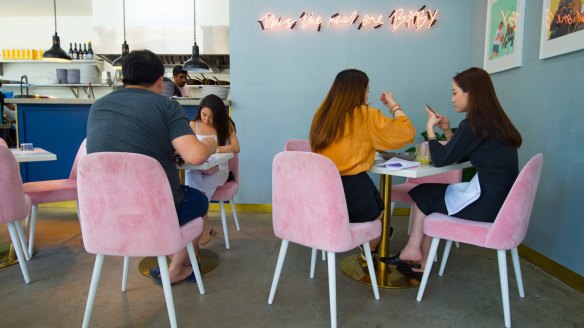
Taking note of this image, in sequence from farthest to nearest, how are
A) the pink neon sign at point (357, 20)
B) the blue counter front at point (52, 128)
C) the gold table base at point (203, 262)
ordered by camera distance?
the blue counter front at point (52, 128)
the pink neon sign at point (357, 20)
the gold table base at point (203, 262)

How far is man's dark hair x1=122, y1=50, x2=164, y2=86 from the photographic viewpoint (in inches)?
73.1

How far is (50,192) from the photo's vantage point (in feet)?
9.31

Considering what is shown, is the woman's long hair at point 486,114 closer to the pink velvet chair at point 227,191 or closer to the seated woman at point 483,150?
the seated woman at point 483,150

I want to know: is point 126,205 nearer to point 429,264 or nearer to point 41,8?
point 429,264

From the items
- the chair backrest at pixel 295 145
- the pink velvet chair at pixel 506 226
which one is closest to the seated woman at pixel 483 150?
the pink velvet chair at pixel 506 226

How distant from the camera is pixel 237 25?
4.19 meters

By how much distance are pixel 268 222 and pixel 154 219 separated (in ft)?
7.63

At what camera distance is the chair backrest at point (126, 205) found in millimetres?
1595

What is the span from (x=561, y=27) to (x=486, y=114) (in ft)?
3.68

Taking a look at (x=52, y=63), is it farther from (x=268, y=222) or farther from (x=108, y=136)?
(x=108, y=136)

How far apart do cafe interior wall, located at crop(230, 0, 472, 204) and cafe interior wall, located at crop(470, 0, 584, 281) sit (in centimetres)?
101

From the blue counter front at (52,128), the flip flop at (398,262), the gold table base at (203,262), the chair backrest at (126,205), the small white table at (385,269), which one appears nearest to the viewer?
the chair backrest at (126,205)

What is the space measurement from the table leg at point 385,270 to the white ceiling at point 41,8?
22.2 feet

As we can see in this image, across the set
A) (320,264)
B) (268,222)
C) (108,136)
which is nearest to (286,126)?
(268,222)
